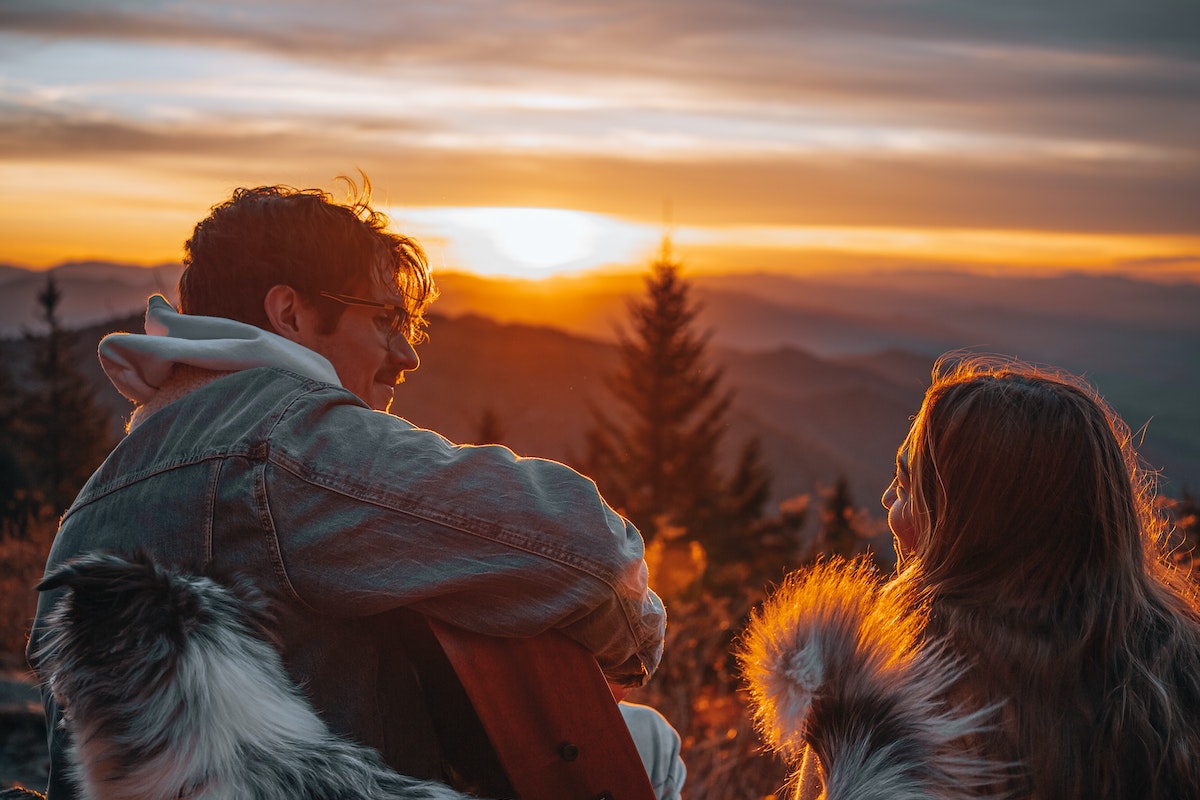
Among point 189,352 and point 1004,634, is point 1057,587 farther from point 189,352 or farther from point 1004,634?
point 189,352

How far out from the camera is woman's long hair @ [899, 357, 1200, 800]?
1.77 meters

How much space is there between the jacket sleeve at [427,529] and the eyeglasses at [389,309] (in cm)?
52

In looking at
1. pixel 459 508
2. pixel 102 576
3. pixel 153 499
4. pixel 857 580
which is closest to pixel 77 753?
pixel 102 576

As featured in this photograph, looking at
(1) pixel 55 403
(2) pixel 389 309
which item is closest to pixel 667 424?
(1) pixel 55 403

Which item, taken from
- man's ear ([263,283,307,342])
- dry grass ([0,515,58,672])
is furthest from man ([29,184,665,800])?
dry grass ([0,515,58,672])

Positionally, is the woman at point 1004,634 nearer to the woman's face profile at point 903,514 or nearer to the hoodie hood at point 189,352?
the woman's face profile at point 903,514

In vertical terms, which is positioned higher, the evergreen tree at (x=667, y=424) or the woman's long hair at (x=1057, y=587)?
the woman's long hair at (x=1057, y=587)

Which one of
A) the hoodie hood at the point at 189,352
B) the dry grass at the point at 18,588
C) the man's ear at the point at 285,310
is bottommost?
the dry grass at the point at 18,588

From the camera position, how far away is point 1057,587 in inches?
74.9

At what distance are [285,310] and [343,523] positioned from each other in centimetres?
73

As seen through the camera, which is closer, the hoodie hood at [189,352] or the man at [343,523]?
the man at [343,523]

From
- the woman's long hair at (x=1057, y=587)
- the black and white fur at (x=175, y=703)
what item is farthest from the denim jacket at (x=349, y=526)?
the woman's long hair at (x=1057, y=587)

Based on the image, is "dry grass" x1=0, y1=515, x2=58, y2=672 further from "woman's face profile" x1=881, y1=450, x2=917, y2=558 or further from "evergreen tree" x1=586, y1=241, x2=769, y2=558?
"evergreen tree" x1=586, y1=241, x2=769, y2=558

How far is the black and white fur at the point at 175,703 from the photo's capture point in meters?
1.48
